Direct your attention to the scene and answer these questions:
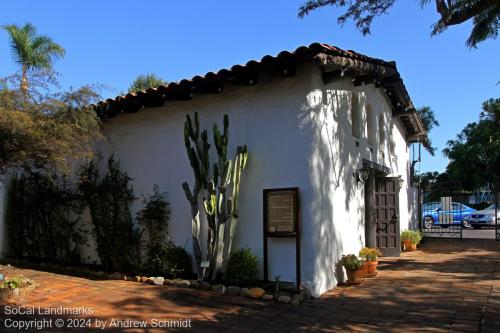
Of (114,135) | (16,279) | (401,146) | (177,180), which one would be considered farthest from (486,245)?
(16,279)

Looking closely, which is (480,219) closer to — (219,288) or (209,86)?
(209,86)

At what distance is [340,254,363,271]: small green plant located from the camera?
8.09 meters

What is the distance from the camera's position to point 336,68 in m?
8.11

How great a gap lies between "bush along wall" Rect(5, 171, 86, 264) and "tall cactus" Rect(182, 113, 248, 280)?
10.9 feet

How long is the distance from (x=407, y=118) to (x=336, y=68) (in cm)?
768

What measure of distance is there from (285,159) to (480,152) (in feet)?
62.7

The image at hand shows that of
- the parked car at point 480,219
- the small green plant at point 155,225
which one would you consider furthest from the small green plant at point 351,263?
the parked car at point 480,219

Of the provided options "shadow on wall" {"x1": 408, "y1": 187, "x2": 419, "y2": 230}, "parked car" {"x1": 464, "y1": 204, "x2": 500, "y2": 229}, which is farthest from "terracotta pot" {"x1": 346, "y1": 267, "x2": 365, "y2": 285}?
"parked car" {"x1": 464, "y1": 204, "x2": 500, "y2": 229}

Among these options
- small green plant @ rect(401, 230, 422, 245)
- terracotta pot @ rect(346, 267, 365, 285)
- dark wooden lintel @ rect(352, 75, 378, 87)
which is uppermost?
dark wooden lintel @ rect(352, 75, 378, 87)

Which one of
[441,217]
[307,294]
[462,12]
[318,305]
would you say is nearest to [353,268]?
[307,294]

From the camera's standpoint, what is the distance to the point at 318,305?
693cm

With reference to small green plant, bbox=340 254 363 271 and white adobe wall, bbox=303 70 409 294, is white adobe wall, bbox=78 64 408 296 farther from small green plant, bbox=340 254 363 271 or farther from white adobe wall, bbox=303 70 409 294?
small green plant, bbox=340 254 363 271

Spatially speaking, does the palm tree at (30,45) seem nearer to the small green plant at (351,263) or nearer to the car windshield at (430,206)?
the small green plant at (351,263)

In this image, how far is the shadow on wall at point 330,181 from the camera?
7.64 metres
